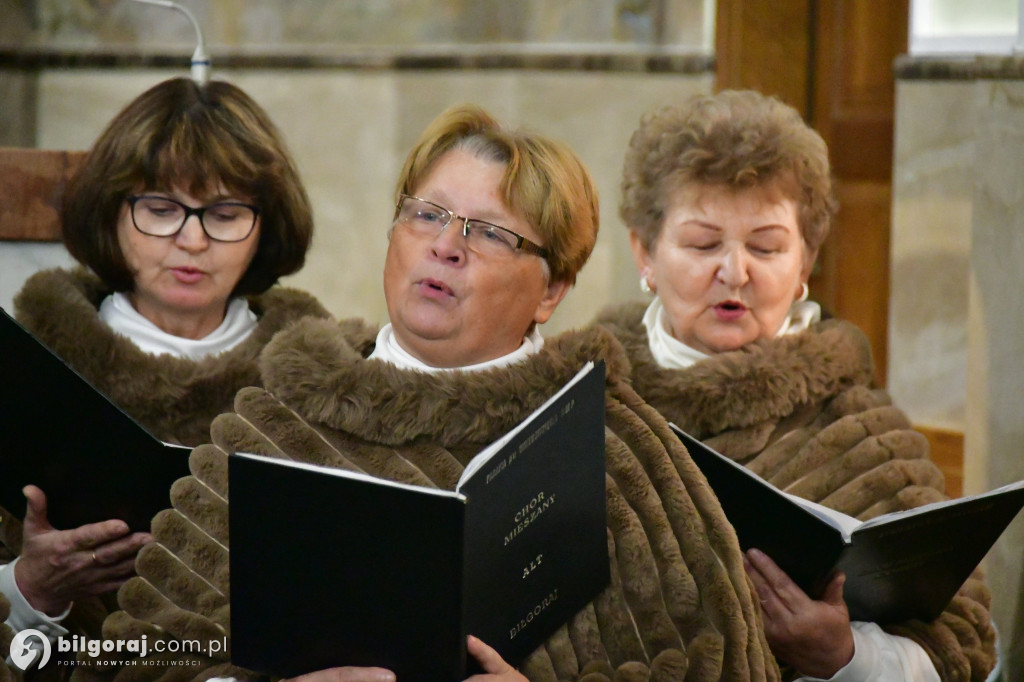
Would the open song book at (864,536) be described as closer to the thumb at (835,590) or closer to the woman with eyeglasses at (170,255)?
the thumb at (835,590)

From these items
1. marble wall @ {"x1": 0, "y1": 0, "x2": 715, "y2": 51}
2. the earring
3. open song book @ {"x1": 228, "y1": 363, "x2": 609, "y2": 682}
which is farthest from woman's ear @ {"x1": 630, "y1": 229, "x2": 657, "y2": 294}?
marble wall @ {"x1": 0, "y1": 0, "x2": 715, "y2": 51}

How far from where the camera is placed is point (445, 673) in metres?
1.63

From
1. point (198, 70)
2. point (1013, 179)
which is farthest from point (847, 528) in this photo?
point (198, 70)

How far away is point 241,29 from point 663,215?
310cm

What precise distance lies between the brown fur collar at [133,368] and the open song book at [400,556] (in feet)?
3.16

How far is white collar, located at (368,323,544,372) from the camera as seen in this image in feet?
6.64

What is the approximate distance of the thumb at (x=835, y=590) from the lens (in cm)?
218

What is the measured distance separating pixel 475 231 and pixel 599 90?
9.83 ft

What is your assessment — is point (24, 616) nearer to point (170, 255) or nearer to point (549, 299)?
point (170, 255)

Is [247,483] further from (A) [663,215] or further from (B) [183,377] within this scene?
(A) [663,215]

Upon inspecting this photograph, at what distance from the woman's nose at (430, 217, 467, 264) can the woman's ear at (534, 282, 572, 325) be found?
0.21 metres

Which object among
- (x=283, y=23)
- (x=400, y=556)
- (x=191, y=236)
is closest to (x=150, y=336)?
(x=191, y=236)

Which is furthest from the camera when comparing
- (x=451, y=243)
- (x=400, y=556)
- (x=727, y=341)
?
(x=727, y=341)

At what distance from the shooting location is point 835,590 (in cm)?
220
